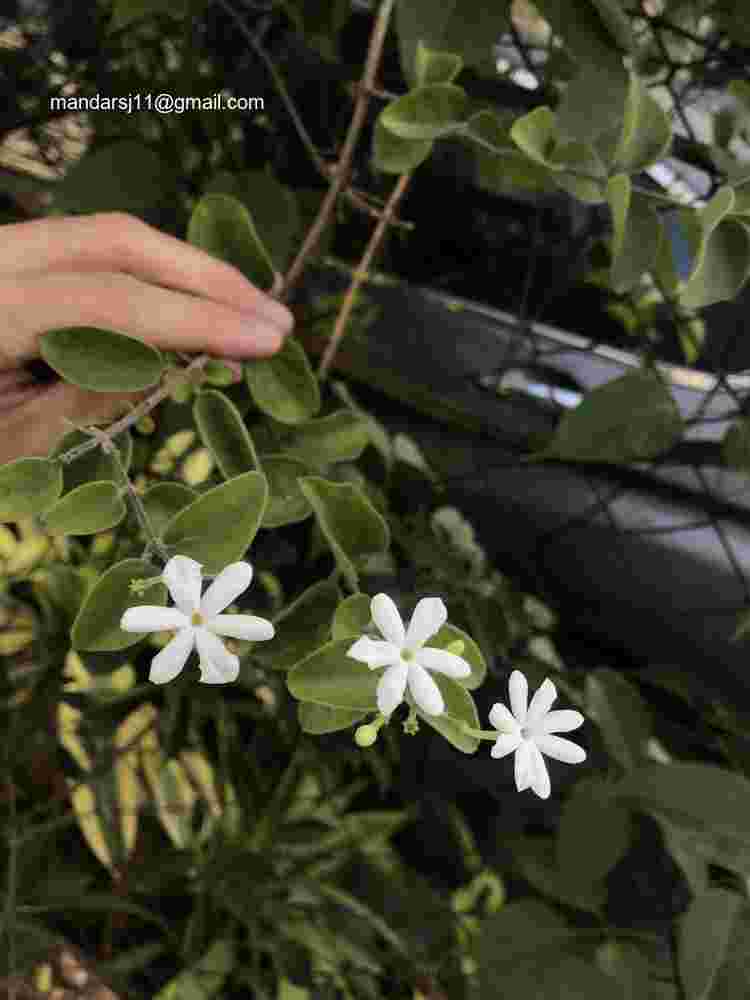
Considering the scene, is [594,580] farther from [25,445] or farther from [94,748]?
[25,445]

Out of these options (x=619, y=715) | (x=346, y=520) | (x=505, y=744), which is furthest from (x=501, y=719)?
(x=619, y=715)

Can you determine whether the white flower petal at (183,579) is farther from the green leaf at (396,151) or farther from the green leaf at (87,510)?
the green leaf at (396,151)

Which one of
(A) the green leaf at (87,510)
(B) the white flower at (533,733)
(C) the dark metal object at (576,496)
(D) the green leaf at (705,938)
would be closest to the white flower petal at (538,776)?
(B) the white flower at (533,733)

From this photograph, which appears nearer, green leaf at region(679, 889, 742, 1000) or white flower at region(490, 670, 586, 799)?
white flower at region(490, 670, 586, 799)

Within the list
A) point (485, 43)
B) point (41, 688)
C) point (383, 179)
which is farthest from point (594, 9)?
point (41, 688)

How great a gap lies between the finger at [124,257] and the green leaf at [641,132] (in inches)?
5.4

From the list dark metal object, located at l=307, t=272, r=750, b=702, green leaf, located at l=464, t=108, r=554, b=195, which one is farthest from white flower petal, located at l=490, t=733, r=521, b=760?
dark metal object, located at l=307, t=272, r=750, b=702

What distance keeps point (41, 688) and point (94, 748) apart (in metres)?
0.07

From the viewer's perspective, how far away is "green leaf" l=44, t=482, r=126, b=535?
0.80 ft

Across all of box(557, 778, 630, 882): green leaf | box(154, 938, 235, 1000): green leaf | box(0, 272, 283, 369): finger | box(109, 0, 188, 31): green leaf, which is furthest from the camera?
box(154, 938, 235, 1000): green leaf

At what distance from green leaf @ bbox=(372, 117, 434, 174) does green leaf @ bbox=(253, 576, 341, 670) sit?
0.61ft

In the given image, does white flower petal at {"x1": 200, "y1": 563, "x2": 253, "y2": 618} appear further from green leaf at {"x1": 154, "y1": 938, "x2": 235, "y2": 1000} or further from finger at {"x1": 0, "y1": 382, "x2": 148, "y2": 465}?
green leaf at {"x1": 154, "y1": 938, "x2": 235, "y2": 1000}

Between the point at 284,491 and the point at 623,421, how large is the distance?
21 centimetres

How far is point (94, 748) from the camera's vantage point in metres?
0.71
